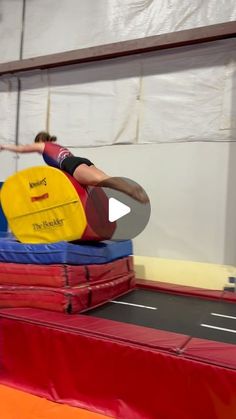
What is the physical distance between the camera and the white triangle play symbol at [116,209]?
2121mm

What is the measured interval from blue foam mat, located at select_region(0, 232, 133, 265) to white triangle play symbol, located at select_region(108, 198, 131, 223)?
9.0 inches

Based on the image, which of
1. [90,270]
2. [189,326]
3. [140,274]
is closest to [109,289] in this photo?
[90,270]

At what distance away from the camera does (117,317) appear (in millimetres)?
1874

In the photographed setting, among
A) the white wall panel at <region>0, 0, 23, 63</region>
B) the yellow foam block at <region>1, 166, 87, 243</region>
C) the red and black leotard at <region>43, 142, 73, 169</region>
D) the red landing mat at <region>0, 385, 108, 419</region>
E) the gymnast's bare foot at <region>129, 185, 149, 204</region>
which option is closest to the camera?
the red landing mat at <region>0, 385, 108, 419</region>

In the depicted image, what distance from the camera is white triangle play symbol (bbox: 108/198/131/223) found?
2121 millimetres

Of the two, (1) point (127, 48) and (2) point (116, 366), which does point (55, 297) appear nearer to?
(2) point (116, 366)

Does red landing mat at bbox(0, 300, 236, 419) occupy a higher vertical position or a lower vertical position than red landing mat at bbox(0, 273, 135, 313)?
lower

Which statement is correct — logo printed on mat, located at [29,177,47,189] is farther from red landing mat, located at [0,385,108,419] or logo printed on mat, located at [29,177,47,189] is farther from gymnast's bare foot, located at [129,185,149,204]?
red landing mat, located at [0,385,108,419]

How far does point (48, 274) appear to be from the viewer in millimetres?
1894

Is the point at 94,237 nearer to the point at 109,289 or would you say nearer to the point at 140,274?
the point at 109,289

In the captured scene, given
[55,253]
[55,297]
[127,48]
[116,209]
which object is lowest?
[55,297]

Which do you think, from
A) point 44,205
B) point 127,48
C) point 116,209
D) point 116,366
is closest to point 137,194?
point 116,209

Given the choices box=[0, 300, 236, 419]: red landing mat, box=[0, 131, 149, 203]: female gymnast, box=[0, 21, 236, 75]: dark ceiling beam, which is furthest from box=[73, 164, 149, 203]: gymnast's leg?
box=[0, 21, 236, 75]: dark ceiling beam

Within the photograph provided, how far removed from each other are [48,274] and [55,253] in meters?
0.12
